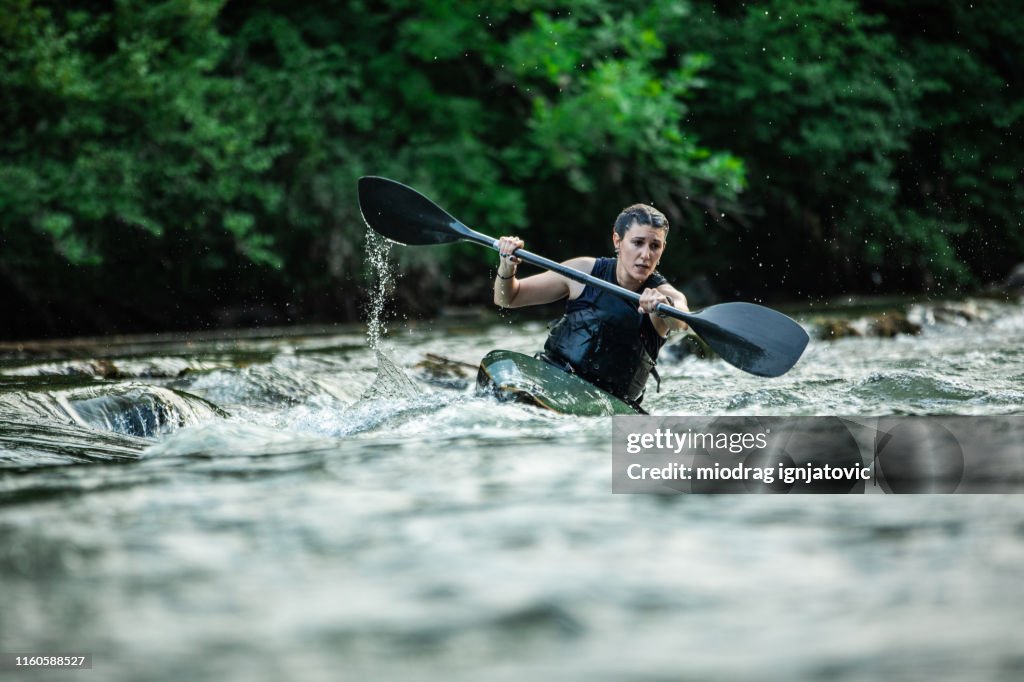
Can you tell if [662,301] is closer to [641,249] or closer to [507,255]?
[641,249]

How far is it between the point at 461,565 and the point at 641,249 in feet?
8.94

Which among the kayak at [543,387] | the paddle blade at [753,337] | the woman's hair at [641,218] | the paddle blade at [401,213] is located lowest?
the kayak at [543,387]

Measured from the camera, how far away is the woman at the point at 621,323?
481cm

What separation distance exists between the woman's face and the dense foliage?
5.62m

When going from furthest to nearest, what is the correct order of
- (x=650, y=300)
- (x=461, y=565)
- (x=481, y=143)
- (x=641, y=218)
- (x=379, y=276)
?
(x=481, y=143), (x=379, y=276), (x=641, y=218), (x=650, y=300), (x=461, y=565)

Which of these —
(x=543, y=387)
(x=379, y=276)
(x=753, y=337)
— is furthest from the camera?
(x=379, y=276)

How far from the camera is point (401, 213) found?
19.0 feet

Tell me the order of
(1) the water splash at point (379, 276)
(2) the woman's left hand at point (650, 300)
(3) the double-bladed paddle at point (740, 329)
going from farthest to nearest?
(1) the water splash at point (379, 276), (3) the double-bladed paddle at point (740, 329), (2) the woman's left hand at point (650, 300)

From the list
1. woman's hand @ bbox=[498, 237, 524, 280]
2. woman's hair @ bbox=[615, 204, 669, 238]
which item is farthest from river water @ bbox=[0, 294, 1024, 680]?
woman's hair @ bbox=[615, 204, 669, 238]

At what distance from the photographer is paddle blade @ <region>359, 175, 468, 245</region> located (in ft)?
18.8

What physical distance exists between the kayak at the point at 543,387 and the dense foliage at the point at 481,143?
5491 millimetres

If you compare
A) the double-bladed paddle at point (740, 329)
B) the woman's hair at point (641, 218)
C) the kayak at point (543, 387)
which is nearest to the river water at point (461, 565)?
the kayak at point (543, 387)

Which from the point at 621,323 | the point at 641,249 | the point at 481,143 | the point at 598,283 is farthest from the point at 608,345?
the point at 481,143

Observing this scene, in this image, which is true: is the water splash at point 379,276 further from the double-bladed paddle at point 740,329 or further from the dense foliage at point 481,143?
the double-bladed paddle at point 740,329
